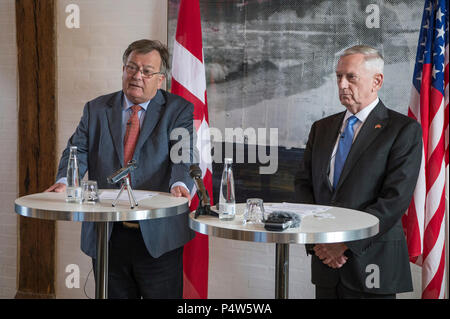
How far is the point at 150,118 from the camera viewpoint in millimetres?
2750

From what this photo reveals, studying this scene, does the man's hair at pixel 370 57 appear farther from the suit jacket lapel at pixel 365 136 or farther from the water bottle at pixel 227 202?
the water bottle at pixel 227 202

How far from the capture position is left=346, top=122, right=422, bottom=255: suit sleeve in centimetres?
231

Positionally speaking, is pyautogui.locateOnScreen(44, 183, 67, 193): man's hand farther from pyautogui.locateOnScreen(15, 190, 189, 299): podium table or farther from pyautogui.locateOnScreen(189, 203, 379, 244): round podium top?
pyautogui.locateOnScreen(189, 203, 379, 244): round podium top

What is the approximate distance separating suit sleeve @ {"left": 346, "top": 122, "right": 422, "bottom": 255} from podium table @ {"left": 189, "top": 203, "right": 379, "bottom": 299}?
0.58 ft

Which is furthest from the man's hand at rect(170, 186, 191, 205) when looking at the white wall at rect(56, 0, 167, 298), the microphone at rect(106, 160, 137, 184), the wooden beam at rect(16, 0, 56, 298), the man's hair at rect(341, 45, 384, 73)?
the wooden beam at rect(16, 0, 56, 298)

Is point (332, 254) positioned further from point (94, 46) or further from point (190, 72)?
point (94, 46)

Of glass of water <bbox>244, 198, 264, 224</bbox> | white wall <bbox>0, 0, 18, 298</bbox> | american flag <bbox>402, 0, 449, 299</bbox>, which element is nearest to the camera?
glass of water <bbox>244, 198, 264, 224</bbox>

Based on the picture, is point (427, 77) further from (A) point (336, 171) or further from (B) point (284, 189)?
(B) point (284, 189)

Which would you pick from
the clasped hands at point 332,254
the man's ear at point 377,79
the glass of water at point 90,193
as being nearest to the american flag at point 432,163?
the man's ear at point 377,79

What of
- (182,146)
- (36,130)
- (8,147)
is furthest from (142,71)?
(8,147)

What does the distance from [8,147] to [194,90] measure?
166cm

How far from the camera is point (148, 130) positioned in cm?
272

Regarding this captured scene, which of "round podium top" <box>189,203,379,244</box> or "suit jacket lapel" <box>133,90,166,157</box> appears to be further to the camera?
"suit jacket lapel" <box>133,90,166,157</box>
